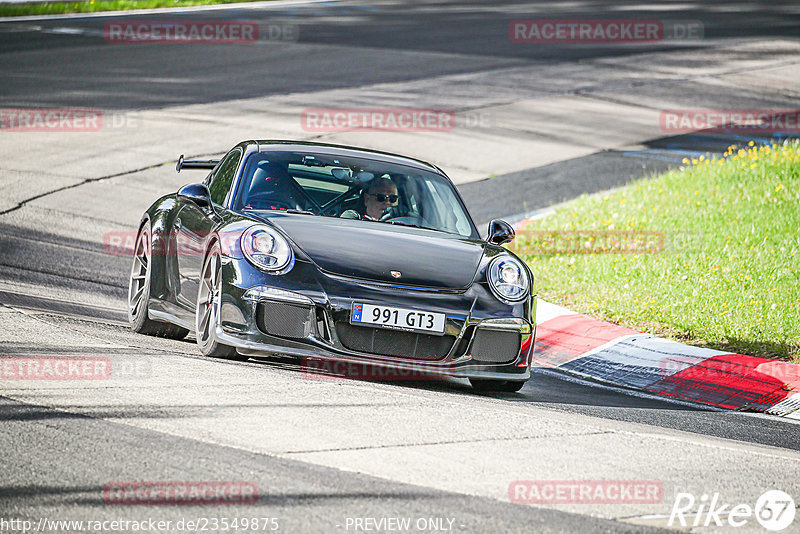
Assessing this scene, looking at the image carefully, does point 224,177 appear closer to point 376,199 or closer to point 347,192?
point 347,192

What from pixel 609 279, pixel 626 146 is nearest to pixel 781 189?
pixel 609 279

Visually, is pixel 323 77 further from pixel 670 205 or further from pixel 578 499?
pixel 578 499

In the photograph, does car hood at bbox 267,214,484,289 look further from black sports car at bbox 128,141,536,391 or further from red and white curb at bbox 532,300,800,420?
red and white curb at bbox 532,300,800,420

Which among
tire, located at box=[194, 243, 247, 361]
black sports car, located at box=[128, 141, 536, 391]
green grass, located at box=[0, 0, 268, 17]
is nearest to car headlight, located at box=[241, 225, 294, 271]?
black sports car, located at box=[128, 141, 536, 391]

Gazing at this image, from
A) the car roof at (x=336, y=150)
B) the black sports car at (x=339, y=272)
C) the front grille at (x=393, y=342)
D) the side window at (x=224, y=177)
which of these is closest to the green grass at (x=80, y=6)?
the side window at (x=224, y=177)

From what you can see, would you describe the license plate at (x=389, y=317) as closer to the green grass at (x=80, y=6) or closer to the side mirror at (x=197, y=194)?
the side mirror at (x=197, y=194)

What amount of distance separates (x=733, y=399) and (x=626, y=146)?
11237mm

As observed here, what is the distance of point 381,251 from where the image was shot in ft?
22.9

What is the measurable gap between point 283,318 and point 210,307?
0.59m

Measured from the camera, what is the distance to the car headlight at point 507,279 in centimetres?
703

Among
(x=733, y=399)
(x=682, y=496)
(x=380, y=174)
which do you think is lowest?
(x=733, y=399)

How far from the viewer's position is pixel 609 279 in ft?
35.2

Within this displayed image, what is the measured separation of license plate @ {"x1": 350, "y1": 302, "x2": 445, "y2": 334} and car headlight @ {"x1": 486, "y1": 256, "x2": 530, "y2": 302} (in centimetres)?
60

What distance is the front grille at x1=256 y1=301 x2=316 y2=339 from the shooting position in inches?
258
